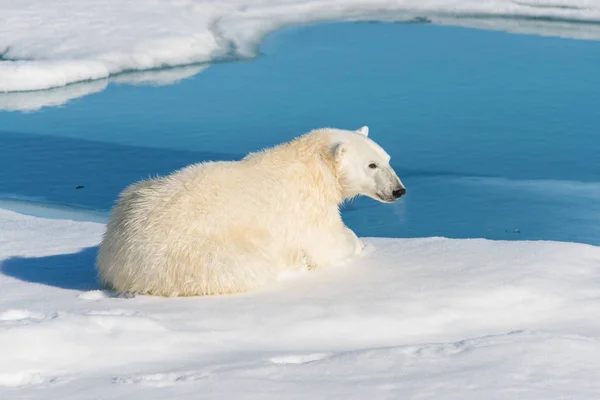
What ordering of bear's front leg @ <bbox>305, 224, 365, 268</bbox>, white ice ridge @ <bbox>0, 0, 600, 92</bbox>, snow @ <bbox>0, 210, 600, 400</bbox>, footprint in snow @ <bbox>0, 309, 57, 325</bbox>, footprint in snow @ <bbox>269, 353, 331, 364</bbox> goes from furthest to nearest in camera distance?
white ice ridge @ <bbox>0, 0, 600, 92</bbox>, bear's front leg @ <bbox>305, 224, 365, 268</bbox>, footprint in snow @ <bbox>0, 309, 57, 325</bbox>, footprint in snow @ <bbox>269, 353, 331, 364</bbox>, snow @ <bbox>0, 210, 600, 400</bbox>

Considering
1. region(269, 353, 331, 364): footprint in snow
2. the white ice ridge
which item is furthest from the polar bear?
the white ice ridge

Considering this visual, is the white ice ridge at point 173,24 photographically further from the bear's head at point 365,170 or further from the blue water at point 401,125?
the bear's head at point 365,170

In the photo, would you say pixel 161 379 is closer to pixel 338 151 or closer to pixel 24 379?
pixel 24 379

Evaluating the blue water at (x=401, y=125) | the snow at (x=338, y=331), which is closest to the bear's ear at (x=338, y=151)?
the snow at (x=338, y=331)

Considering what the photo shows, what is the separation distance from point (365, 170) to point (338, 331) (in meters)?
1.26

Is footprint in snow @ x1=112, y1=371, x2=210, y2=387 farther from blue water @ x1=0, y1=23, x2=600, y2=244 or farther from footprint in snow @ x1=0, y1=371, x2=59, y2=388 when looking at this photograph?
blue water @ x1=0, y1=23, x2=600, y2=244

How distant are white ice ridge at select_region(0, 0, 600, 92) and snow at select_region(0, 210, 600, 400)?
6.52m

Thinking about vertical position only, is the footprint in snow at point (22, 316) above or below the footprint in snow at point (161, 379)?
below

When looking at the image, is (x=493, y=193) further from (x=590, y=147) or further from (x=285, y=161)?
(x=285, y=161)

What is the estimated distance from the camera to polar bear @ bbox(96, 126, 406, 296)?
3.74 metres

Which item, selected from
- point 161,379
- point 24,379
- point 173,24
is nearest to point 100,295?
point 24,379

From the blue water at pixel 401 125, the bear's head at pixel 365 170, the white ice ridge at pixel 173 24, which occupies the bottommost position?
the blue water at pixel 401 125

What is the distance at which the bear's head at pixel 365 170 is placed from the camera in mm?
4320

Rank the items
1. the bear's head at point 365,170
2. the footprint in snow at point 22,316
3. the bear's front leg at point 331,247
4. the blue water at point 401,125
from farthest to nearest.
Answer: the blue water at point 401,125 < the bear's head at point 365,170 < the bear's front leg at point 331,247 < the footprint in snow at point 22,316
